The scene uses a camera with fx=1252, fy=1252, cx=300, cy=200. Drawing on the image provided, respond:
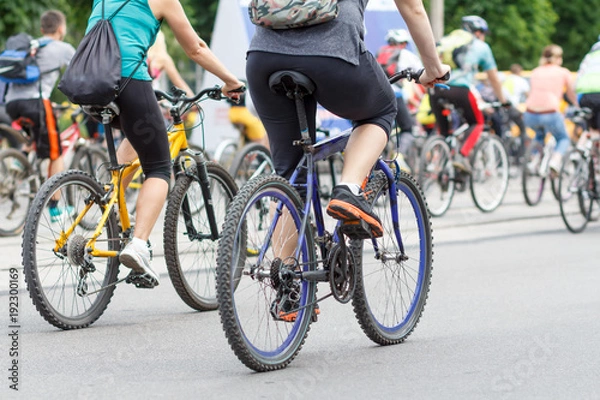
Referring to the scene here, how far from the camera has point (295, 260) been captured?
5.12 meters

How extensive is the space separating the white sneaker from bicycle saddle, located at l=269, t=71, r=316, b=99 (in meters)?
1.31

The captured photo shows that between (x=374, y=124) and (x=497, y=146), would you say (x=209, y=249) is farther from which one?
(x=497, y=146)

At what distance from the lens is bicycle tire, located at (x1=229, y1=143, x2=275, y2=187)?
9695 millimetres

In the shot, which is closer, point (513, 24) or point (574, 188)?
point (574, 188)

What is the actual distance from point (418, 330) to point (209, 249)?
50.5 inches

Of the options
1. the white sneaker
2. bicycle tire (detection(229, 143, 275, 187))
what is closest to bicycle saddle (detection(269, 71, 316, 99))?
the white sneaker

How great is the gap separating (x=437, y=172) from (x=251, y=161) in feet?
11.0

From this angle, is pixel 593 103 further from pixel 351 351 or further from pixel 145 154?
pixel 351 351

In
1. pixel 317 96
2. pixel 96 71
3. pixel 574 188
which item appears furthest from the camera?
pixel 574 188

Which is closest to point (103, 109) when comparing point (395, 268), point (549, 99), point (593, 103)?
point (395, 268)

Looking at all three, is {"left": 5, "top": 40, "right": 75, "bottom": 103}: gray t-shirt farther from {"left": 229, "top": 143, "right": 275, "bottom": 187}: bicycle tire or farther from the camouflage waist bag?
the camouflage waist bag

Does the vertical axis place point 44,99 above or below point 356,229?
below

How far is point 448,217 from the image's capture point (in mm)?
12648

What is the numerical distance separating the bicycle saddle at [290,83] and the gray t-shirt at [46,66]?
582 centimetres
